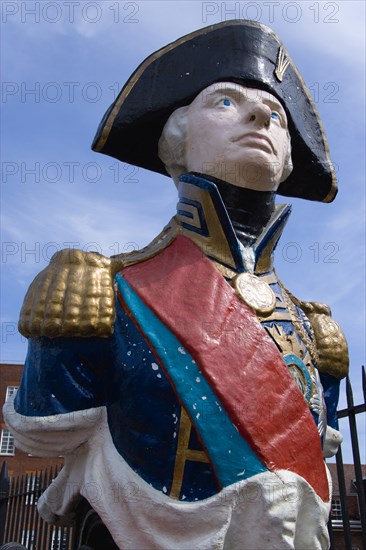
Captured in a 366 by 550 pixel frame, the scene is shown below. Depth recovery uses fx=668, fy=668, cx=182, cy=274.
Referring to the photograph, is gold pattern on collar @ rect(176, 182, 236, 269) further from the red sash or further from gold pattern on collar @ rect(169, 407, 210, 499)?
gold pattern on collar @ rect(169, 407, 210, 499)

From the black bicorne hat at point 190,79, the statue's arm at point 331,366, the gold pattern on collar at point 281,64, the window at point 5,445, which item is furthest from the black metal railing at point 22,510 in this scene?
the window at point 5,445

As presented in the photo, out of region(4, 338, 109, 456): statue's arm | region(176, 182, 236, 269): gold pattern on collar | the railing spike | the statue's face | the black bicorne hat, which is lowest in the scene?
the railing spike

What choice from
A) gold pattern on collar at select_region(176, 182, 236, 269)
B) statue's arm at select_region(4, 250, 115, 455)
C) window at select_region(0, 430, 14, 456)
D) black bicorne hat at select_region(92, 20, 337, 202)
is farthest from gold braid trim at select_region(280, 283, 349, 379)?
window at select_region(0, 430, 14, 456)

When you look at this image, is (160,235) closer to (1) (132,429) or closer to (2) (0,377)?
(1) (132,429)

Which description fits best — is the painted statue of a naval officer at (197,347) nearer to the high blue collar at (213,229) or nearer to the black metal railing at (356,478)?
the high blue collar at (213,229)

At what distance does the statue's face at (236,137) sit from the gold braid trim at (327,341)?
25.6 inches

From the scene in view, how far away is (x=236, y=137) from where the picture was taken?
2814 mm

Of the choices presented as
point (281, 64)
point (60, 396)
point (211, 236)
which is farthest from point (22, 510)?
point (281, 64)

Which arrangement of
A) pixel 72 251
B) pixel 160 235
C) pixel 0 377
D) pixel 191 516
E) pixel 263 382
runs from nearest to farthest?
1. pixel 191 516
2. pixel 263 382
3. pixel 72 251
4. pixel 160 235
5. pixel 0 377

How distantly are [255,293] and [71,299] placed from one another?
2.39 ft

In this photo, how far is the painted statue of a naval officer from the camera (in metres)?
2.25

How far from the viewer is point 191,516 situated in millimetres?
2191

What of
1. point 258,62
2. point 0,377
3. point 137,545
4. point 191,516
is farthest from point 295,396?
point 0,377

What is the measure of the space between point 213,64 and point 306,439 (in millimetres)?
1688
